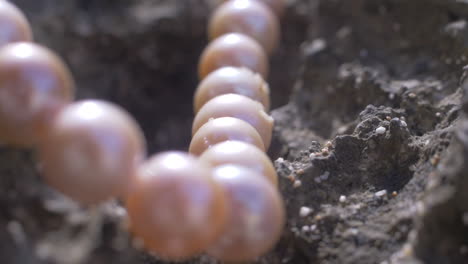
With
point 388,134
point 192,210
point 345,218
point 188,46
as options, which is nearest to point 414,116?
point 388,134

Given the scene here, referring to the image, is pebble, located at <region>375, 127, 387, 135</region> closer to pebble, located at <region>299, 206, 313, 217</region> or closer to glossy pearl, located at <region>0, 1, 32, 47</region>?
pebble, located at <region>299, 206, 313, 217</region>

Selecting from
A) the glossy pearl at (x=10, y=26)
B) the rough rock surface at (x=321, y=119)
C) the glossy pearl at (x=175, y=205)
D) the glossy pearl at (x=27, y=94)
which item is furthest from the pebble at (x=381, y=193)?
the glossy pearl at (x=10, y=26)

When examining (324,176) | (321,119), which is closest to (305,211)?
(324,176)

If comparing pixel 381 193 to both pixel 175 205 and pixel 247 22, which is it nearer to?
pixel 175 205

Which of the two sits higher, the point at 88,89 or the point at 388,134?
the point at 88,89

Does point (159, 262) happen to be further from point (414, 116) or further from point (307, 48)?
point (307, 48)

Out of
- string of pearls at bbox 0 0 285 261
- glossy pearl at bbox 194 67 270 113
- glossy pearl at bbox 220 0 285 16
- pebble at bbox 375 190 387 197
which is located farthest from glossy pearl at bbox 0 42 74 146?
glossy pearl at bbox 220 0 285 16
